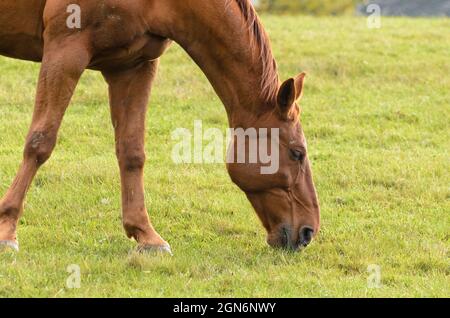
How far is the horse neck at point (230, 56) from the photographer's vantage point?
6.84 m

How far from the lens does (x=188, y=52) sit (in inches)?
277

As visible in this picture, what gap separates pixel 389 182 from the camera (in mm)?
9844

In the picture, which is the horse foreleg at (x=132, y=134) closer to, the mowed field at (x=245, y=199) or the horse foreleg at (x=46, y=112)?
the mowed field at (x=245, y=199)

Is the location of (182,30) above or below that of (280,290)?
above

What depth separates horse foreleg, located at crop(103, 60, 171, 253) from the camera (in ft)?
24.4

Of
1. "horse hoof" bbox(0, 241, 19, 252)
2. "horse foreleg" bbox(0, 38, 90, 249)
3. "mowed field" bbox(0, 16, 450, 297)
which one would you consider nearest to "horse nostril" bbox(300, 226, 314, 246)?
"mowed field" bbox(0, 16, 450, 297)

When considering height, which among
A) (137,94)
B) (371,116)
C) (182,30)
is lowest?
(371,116)

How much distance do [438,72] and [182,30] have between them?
353 inches

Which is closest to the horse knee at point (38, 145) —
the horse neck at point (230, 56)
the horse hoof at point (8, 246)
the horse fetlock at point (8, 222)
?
the horse fetlock at point (8, 222)

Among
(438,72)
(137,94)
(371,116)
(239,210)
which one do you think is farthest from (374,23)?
(137,94)

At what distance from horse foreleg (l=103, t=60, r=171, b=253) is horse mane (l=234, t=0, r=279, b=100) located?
0.99 metres

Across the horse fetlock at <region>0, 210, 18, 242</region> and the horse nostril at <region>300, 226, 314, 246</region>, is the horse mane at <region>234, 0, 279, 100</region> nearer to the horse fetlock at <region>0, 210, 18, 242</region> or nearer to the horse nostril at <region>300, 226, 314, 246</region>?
the horse nostril at <region>300, 226, 314, 246</region>

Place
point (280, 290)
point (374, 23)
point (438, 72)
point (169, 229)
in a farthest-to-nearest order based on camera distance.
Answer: point (374, 23)
point (438, 72)
point (169, 229)
point (280, 290)

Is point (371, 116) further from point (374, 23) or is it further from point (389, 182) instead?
point (374, 23)
